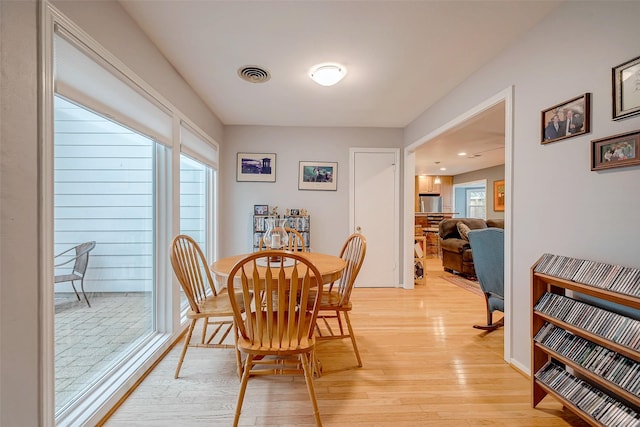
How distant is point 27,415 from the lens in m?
1.03

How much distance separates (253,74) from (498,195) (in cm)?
671

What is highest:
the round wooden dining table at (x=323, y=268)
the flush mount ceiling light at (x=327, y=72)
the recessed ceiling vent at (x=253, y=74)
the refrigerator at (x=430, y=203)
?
the recessed ceiling vent at (x=253, y=74)

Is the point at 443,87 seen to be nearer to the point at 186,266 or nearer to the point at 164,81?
the point at 164,81

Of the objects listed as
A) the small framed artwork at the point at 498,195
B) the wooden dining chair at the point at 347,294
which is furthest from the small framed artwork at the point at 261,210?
the small framed artwork at the point at 498,195

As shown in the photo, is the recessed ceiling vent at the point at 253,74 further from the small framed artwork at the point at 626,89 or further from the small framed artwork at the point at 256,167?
the small framed artwork at the point at 626,89

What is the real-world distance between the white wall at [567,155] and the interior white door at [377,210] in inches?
75.8

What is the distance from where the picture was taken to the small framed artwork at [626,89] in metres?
1.23

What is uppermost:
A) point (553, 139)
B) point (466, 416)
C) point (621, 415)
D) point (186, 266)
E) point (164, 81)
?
point (164, 81)

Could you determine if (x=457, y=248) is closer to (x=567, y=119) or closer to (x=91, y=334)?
(x=567, y=119)

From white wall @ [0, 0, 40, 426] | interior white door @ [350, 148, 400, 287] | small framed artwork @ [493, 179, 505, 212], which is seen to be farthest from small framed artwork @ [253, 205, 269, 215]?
small framed artwork @ [493, 179, 505, 212]

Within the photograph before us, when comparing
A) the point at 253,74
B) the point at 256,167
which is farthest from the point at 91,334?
the point at 256,167

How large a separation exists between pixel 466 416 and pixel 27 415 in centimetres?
205

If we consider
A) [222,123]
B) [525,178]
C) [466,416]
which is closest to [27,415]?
[466,416]

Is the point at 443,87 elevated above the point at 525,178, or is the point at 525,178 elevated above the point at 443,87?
the point at 443,87
